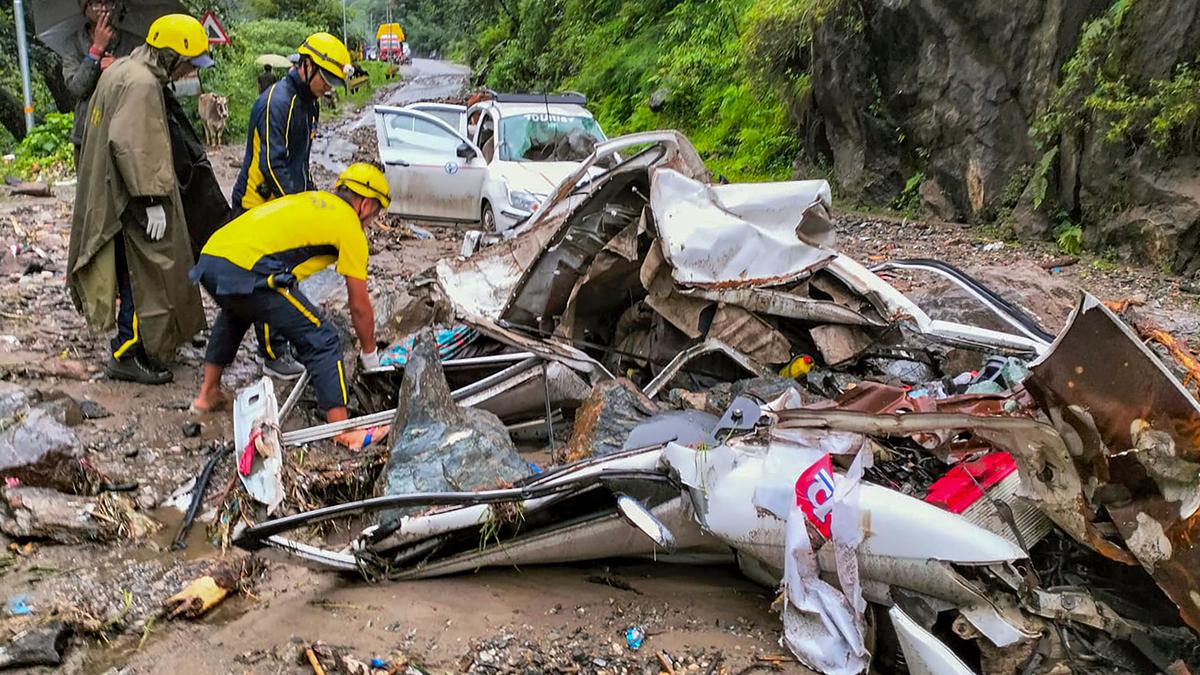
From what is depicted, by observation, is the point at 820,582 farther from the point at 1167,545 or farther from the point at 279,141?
the point at 279,141

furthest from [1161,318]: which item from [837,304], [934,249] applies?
[837,304]

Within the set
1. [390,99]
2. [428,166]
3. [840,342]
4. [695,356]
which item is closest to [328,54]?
[695,356]

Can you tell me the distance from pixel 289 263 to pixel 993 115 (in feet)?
25.9

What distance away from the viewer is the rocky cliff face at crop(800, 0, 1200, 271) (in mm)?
7098

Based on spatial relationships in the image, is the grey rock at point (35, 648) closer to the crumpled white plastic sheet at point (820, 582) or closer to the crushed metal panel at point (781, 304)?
the crumpled white plastic sheet at point (820, 582)

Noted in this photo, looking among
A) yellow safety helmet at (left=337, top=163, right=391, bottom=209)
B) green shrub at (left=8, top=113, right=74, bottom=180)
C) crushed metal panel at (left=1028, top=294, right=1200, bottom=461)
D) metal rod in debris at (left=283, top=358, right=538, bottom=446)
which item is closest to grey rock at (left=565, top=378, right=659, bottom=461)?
metal rod in debris at (left=283, top=358, right=538, bottom=446)

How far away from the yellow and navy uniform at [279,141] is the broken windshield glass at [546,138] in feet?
14.1

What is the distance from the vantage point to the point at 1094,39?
7578 mm

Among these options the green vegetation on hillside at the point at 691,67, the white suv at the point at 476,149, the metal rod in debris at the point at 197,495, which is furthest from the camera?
the green vegetation on hillside at the point at 691,67

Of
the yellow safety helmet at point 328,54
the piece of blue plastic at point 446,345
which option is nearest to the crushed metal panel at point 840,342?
the piece of blue plastic at point 446,345

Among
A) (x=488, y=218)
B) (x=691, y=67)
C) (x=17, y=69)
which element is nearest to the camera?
(x=488, y=218)

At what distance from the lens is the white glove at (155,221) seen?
184 inches

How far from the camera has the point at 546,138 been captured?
375 inches

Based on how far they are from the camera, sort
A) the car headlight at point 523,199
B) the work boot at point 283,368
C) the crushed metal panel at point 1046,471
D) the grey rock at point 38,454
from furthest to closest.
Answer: the car headlight at point 523,199 → the work boot at point 283,368 → the grey rock at point 38,454 → the crushed metal panel at point 1046,471
